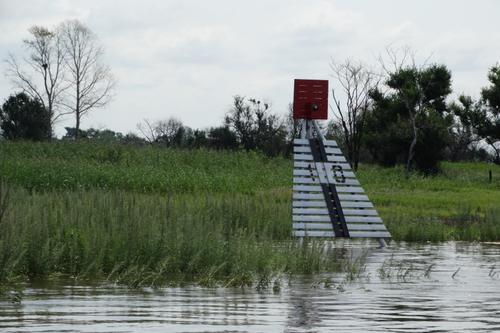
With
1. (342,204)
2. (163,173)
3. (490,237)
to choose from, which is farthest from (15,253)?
(163,173)

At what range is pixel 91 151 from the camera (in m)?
45.2

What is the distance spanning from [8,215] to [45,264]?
25.9 inches

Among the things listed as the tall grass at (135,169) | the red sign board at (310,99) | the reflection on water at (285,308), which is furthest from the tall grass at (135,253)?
the tall grass at (135,169)

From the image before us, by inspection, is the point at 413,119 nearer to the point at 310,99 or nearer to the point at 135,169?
the point at 135,169

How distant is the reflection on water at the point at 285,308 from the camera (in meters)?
8.38

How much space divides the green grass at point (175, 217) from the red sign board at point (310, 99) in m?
2.12

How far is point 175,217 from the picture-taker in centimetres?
1527

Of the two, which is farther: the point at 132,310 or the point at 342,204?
the point at 342,204

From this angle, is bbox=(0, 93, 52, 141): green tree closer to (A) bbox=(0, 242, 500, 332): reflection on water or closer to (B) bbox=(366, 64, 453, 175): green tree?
(B) bbox=(366, 64, 453, 175): green tree

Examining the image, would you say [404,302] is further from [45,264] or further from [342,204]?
[342,204]

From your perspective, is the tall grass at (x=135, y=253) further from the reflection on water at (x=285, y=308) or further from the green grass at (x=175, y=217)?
the reflection on water at (x=285, y=308)

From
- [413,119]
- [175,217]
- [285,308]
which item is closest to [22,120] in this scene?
[413,119]

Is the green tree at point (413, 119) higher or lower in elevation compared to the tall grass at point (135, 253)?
higher

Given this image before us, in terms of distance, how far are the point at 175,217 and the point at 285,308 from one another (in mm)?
5720
